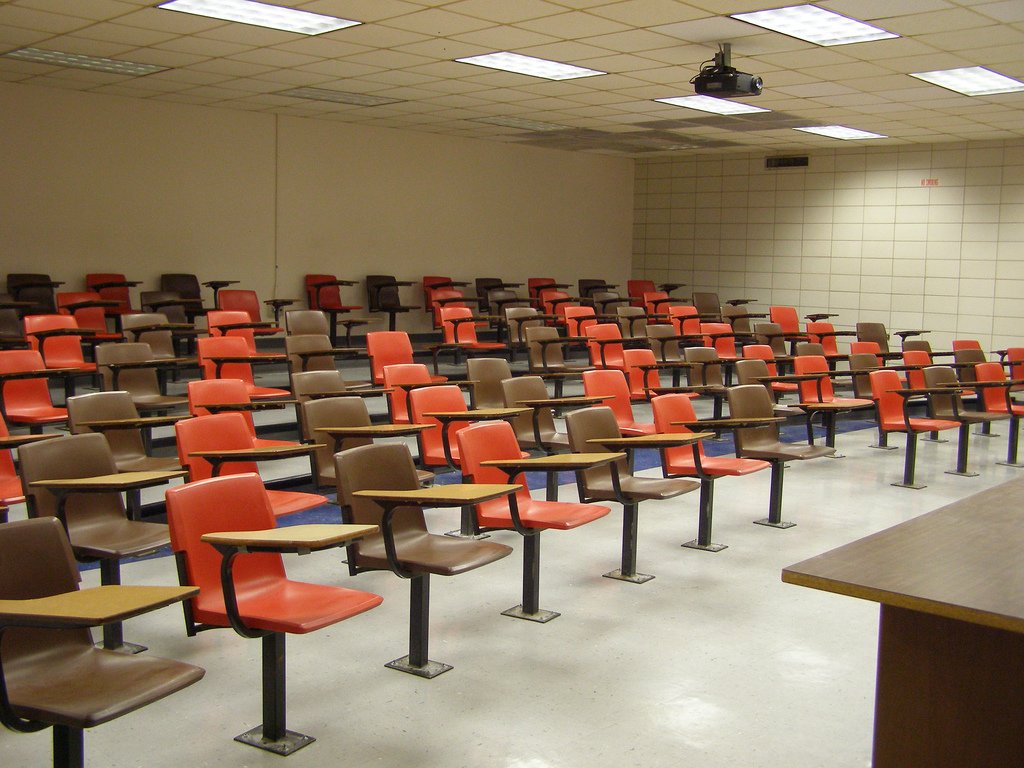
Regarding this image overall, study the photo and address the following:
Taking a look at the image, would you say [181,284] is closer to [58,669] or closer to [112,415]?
[112,415]

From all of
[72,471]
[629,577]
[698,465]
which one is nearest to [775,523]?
[698,465]

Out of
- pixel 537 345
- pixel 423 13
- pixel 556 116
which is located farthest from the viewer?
pixel 556 116

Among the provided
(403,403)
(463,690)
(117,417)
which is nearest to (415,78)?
(403,403)

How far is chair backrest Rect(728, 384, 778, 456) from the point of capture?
224 inches

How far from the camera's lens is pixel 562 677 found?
3475mm

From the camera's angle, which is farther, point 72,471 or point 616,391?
point 616,391

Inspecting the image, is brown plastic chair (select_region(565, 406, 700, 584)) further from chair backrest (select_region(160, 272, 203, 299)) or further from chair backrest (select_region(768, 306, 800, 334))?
chair backrest (select_region(768, 306, 800, 334))

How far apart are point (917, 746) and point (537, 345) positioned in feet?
20.6

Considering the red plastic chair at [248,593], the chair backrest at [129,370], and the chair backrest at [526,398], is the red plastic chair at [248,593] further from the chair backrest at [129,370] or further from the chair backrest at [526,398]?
the chair backrest at [129,370]

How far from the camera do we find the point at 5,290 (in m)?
9.68

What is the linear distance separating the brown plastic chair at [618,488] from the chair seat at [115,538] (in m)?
1.86

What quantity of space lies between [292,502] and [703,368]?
4.42 metres

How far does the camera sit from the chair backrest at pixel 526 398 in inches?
217

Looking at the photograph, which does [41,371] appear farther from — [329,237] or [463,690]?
[329,237]
